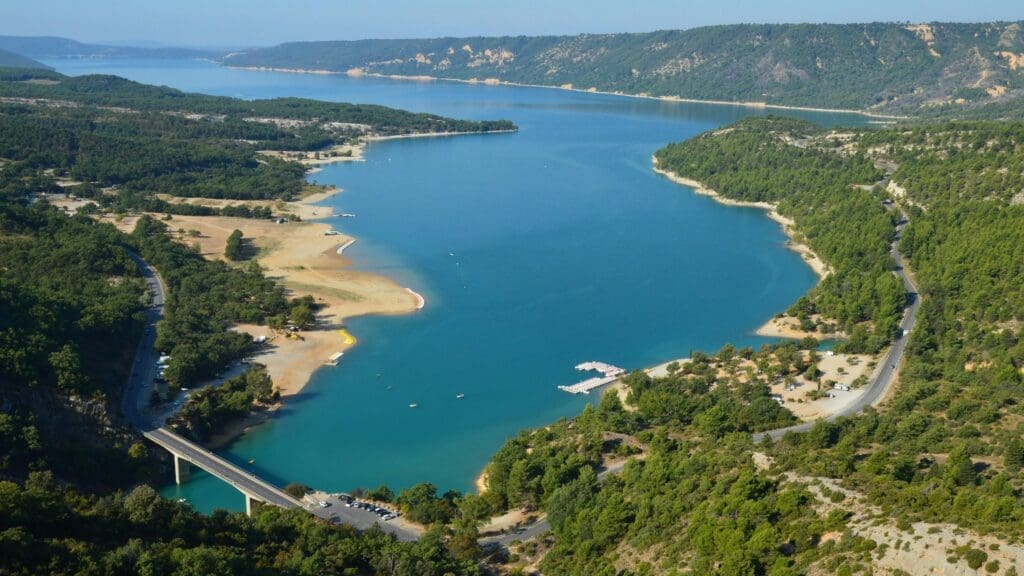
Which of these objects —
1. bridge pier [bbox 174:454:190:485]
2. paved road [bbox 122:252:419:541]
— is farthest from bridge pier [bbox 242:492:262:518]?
bridge pier [bbox 174:454:190:485]

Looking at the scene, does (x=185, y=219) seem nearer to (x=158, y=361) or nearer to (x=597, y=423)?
(x=158, y=361)

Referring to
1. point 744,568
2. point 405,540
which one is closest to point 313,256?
point 405,540

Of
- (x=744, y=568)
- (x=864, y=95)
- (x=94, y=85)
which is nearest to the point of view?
(x=744, y=568)

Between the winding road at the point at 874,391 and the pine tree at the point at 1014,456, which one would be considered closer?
the pine tree at the point at 1014,456

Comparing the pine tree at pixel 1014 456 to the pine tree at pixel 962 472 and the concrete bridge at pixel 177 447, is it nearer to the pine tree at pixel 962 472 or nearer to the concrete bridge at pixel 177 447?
the pine tree at pixel 962 472

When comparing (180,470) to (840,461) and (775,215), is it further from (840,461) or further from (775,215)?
(775,215)

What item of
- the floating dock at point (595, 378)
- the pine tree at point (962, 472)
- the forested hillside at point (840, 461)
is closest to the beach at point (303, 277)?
the floating dock at point (595, 378)
